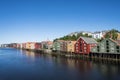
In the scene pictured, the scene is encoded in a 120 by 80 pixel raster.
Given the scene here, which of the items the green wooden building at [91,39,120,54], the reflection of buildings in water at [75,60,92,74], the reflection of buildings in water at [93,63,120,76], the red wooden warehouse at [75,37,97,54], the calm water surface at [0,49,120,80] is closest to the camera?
the calm water surface at [0,49,120,80]

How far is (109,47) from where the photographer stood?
232 feet

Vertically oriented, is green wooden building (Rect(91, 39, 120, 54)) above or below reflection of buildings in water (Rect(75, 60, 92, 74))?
above

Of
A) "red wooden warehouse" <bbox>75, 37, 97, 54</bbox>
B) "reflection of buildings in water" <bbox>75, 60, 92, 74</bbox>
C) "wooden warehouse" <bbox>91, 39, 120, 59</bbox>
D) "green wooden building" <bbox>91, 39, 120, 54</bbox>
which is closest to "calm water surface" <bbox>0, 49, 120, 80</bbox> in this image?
"reflection of buildings in water" <bbox>75, 60, 92, 74</bbox>

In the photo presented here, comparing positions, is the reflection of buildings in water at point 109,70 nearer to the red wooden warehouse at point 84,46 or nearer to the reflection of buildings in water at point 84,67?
the reflection of buildings in water at point 84,67

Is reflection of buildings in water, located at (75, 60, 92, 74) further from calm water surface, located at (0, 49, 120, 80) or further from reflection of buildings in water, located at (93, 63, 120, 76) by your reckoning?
reflection of buildings in water, located at (93, 63, 120, 76)

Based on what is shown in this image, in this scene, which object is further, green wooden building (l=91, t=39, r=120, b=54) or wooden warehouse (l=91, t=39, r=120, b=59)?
green wooden building (l=91, t=39, r=120, b=54)

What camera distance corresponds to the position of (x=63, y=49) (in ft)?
359

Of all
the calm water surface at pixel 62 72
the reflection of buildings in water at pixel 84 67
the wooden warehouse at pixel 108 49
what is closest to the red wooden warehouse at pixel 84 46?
the wooden warehouse at pixel 108 49

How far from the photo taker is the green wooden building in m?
68.1

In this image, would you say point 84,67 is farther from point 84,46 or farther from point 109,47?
point 84,46

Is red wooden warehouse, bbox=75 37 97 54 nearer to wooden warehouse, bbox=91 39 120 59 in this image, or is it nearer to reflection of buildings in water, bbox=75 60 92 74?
wooden warehouse, bbox=91 39 120 59

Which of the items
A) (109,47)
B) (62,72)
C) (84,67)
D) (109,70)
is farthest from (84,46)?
(62,72)

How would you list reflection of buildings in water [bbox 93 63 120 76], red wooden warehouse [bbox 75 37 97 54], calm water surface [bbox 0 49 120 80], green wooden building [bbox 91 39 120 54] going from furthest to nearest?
1. red wooden warehouse [bbox 75 37 97 54]
2. green wooden building [bbox 91 39 120 54]
3. reflection of buildings in water [bbox 93 63 120 76]
4. calm water surface [bbox 0 49 120 80]

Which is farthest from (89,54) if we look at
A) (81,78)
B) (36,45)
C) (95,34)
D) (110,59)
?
(36,45)
